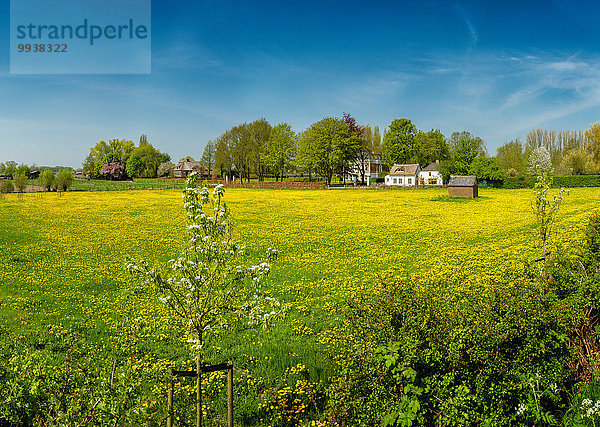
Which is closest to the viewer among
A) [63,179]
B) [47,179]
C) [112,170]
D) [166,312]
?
[166,312]

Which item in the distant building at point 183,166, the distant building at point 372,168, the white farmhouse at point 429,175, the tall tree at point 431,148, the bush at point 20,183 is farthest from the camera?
the distant building at point 183,166

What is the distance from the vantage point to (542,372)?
5.23 m

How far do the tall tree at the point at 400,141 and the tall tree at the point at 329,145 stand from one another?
19022 millimetres

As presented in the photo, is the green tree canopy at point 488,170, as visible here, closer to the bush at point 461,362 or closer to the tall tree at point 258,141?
the tall tree at point 258,141

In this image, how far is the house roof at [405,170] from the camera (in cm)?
9781

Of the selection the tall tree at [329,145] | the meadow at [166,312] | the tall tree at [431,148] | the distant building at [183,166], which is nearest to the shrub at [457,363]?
the meadow at [166,312]

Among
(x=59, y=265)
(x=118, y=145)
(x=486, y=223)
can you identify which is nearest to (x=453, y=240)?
(x=486, y=223)

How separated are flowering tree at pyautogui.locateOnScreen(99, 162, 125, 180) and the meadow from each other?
110 metres

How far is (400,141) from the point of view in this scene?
352 feet

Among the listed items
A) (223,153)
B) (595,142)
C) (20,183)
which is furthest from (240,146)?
(595,142)

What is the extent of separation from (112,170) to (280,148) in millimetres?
71428

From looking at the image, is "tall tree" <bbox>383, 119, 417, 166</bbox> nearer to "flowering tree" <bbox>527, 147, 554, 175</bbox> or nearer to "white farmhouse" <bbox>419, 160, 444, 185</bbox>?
"white farmhouse" <bbox>419, 160, 444, 185</bbox>

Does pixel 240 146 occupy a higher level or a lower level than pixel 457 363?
higher

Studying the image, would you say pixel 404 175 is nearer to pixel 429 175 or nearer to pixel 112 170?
pixel 429 175
